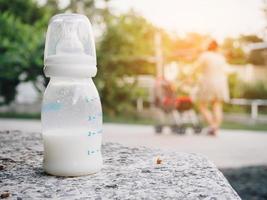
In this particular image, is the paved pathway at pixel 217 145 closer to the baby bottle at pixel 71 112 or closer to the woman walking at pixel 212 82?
the woman walking at pixel 212 82

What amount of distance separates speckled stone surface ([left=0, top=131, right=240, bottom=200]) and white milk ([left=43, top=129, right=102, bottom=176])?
2 centimetres

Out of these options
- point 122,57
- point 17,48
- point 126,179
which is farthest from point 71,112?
point 122,57

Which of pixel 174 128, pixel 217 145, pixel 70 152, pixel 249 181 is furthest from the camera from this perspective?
pixel 174 128

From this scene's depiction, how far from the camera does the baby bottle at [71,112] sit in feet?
2.58

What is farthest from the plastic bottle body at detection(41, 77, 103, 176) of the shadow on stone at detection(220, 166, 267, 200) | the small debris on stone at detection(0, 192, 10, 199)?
the shadow on stone at detection(220, 166, 267, 200)

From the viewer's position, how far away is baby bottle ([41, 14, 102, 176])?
0.79 meters

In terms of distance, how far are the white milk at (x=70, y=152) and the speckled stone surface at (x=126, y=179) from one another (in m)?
0.02

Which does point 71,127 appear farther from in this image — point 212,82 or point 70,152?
point 212,82

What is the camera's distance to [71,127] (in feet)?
2.72

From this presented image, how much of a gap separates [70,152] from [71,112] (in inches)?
3.1

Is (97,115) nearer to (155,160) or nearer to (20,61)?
(155,160)

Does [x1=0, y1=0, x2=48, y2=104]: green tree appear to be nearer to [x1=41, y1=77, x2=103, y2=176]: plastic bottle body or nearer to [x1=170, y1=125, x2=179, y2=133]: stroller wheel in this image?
[x1=170, y1=125, x2=179, y2=133]: stroller wheel

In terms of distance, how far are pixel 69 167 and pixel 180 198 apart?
23 cm

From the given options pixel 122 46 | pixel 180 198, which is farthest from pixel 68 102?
pixel 122 46
